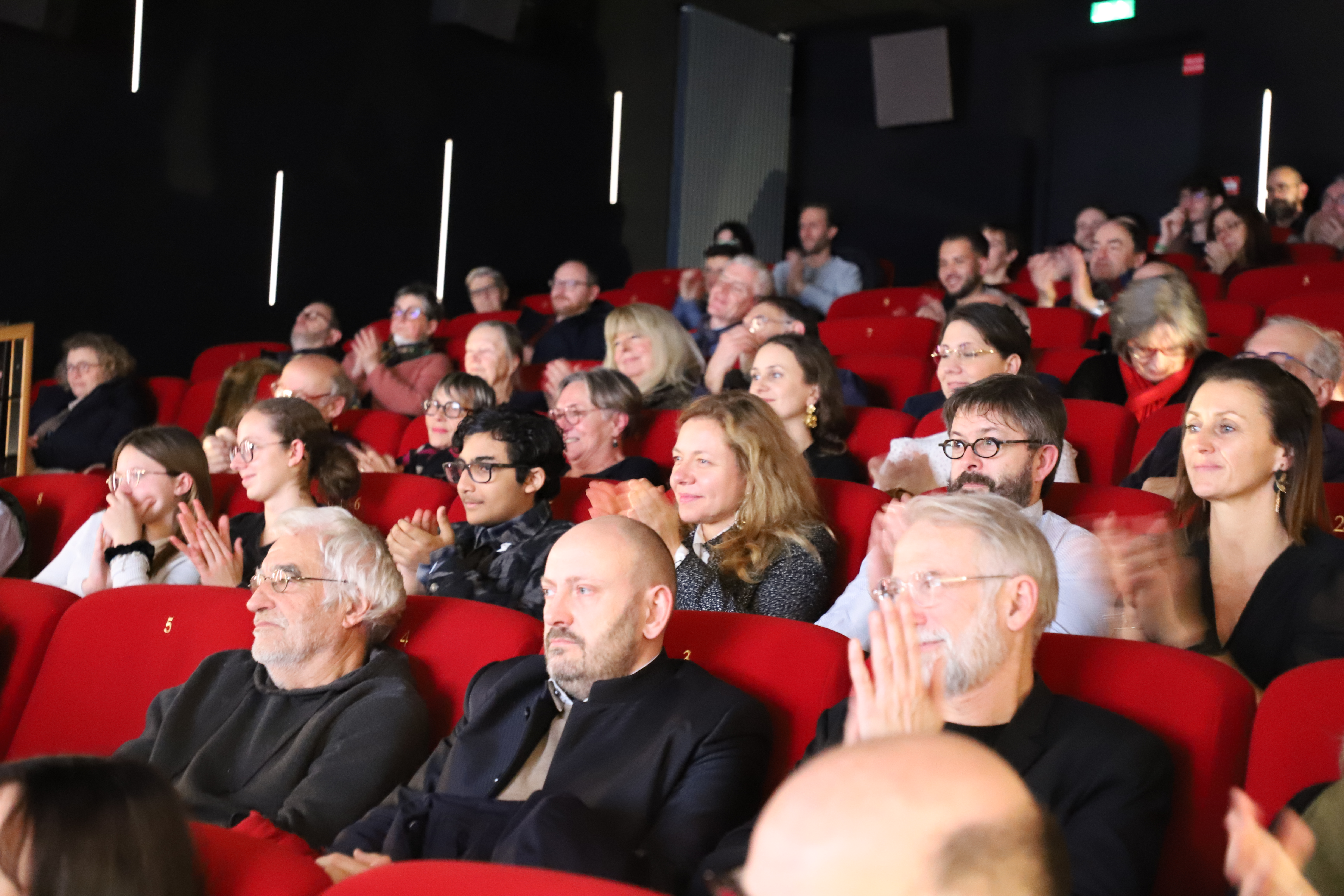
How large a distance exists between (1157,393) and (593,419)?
1.53 metres

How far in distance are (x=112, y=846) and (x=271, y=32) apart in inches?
238

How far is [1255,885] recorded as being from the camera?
1.19m

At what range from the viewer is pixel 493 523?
3049 millimetres

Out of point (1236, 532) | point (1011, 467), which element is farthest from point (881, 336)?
point (1236, 532)

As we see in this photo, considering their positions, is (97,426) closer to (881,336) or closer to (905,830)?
(881,336)

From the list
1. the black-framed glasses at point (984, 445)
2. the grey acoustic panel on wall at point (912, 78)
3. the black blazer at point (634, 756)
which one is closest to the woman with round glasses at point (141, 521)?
the black blazer at point (634, 756)

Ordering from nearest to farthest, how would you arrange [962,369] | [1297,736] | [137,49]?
1. [1297,736]
2. [962,369]
3. [137,49]

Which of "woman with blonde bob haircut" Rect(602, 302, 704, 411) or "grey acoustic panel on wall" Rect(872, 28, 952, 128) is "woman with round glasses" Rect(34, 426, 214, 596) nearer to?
"woman with blonde bob haircut" Rect(602, 302, 704, 411)

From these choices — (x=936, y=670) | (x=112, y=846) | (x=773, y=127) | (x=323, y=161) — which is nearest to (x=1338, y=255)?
(x=773, y=127)

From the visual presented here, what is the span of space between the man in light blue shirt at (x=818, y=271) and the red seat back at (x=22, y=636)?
4575mm

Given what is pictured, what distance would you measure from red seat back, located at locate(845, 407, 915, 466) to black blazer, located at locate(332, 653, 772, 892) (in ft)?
4.92

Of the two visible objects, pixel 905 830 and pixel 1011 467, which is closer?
pixel 905 830

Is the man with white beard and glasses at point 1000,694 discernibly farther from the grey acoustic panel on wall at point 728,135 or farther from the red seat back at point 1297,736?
the grey acoustic panel on wall at point 728,135

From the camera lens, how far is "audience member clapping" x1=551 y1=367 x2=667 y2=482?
11.8 feet
